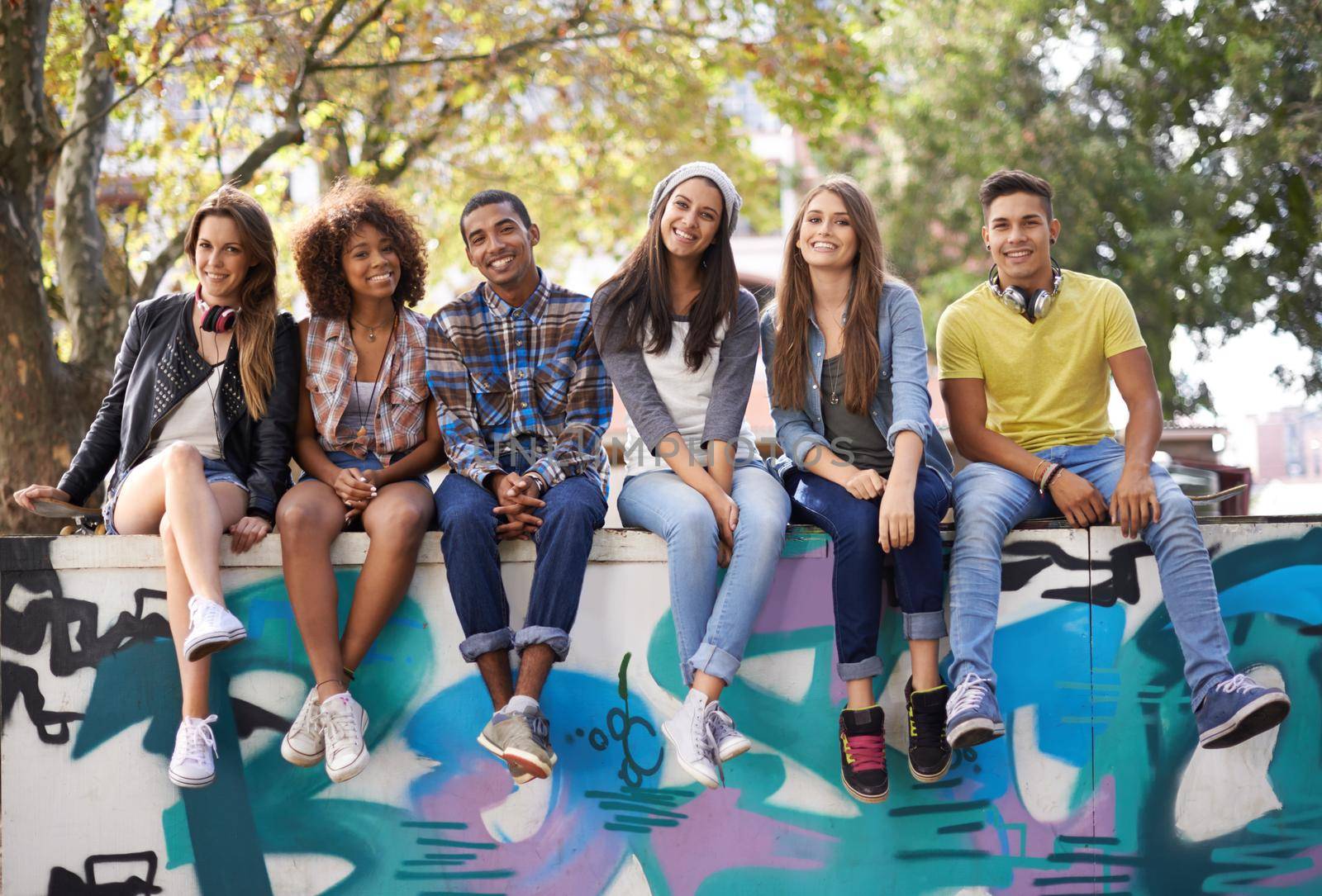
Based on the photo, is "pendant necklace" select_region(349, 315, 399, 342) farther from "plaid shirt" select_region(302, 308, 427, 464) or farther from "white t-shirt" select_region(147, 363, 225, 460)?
"white t-shirt" select_region(147, 363, 225, 460)

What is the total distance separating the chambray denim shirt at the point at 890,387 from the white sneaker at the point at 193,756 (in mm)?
2034

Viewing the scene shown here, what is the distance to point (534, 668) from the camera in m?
3.34

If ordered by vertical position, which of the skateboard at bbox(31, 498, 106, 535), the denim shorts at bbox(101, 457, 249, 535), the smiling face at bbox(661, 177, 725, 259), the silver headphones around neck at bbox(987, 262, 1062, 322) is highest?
the smiling face at bbox(661, 177, 725, 259)

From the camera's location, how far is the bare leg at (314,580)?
3.43 meters

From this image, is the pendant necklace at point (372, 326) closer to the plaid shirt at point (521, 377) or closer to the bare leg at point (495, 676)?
the plaid shirt at point (521, 377)

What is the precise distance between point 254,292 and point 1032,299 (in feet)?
9.06

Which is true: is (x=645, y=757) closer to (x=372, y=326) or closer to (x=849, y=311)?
(x=849, y=311)

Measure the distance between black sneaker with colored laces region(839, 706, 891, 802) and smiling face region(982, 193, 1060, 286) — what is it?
64.5 inches

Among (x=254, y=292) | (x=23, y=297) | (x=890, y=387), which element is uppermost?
(x=23, y=297)

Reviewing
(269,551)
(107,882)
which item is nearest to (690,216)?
(269,551)

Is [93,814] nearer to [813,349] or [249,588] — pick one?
[249,588]

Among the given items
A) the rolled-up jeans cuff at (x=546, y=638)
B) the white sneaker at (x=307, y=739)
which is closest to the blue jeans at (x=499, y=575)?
the rolled-up jeans cuff at (x=546, y=638)

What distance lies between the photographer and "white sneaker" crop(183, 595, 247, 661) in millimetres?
3225

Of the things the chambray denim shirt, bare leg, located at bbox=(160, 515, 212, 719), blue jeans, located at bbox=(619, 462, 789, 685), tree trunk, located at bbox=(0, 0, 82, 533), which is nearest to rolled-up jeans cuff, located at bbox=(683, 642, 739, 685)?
blue jeans, located at bbox=(619, 462, 789, 685)
